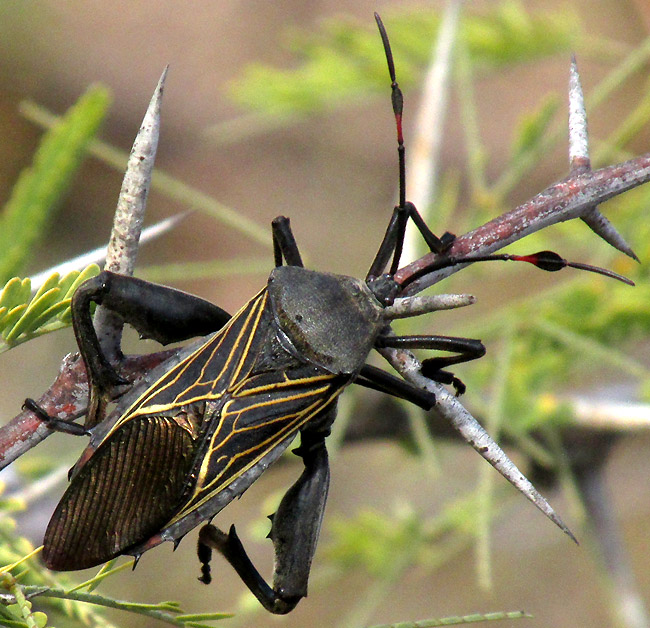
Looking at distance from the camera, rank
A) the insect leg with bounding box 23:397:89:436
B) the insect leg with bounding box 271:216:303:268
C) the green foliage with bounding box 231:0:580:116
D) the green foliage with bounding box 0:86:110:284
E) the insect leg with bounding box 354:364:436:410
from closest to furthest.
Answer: the insect leg with bounding box 23:397:89:436, the green foliage with bounding box 0:86:110:284, the insect leg with bounding box 354:364:436:410, the insect leg with bounding box 271:216:303:268, the green foliage with bounding box 231:0:580:116

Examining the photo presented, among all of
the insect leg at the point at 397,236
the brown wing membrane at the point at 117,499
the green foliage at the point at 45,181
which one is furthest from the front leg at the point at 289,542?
the green foliage at the point at 45,181

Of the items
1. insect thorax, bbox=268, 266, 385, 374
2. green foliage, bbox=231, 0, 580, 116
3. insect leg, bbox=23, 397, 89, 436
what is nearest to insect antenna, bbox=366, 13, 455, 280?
insect thorax, bbox=268, 266, 385, 374

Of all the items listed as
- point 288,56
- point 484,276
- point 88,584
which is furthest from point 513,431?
point 288,56

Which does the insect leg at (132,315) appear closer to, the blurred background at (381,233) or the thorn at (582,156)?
the blurred background at (381,233)

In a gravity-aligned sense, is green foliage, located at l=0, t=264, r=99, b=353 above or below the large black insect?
above

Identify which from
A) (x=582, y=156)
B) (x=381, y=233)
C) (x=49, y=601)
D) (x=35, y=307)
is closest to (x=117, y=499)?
(x=49, y=601)

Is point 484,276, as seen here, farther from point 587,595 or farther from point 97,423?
point 587,595

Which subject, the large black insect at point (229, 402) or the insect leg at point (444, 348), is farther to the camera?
the insect leg at point (444, 348)

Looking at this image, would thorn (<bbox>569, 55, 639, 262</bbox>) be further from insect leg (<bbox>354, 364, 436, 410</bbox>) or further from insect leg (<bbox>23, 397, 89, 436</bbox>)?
insect leg (<bbox>23, 397, 89, 436</bbox>)
